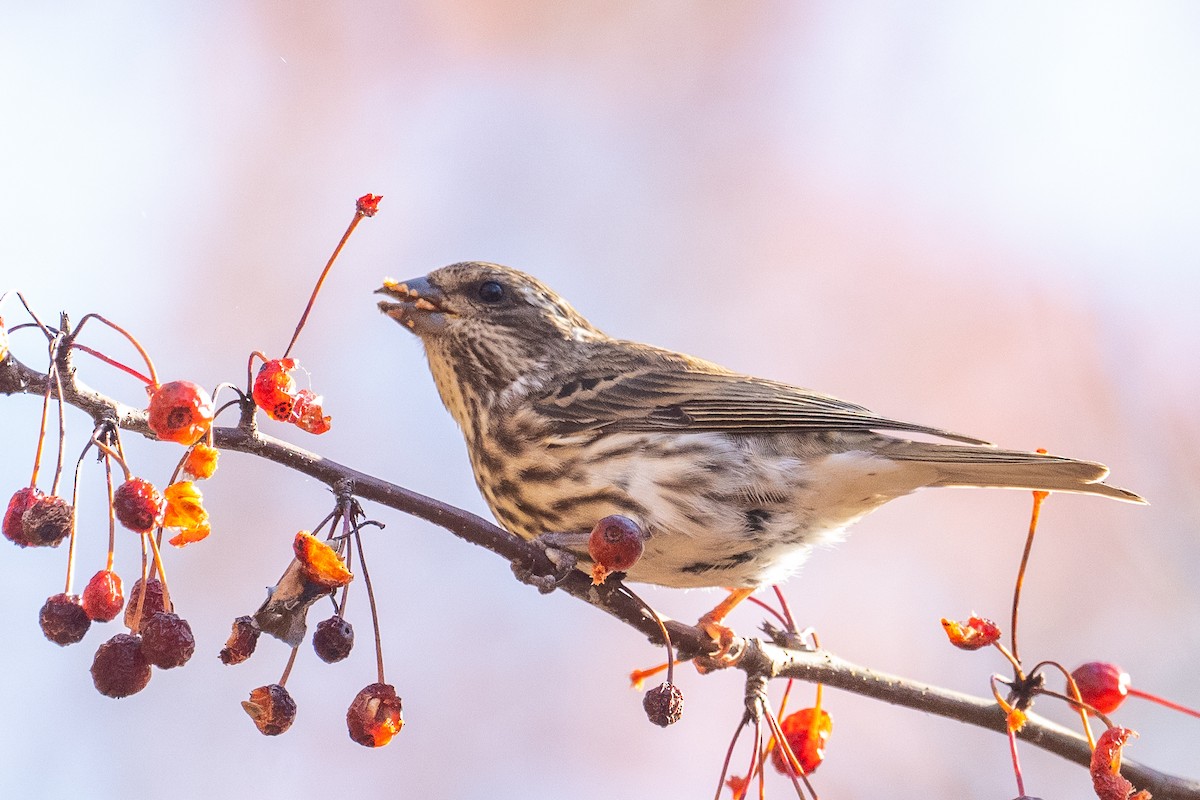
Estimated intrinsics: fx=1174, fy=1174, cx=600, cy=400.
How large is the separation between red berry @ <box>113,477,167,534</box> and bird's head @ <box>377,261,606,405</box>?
227cm

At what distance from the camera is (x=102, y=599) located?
272 cm

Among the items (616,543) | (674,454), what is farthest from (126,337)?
(674,454)

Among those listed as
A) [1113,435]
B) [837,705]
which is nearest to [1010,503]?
[1113,435]

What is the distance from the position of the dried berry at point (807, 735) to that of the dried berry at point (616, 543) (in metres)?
1.16

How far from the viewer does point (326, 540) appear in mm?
2809

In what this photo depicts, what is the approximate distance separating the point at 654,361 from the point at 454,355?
90cm

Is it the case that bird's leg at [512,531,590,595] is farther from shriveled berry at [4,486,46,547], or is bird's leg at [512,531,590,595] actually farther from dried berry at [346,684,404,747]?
shriveled berry at [4,486,46,547]

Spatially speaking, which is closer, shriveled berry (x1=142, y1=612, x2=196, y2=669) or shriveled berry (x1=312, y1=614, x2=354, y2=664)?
shriveled berry (x1=142, y1=612, x2=196, y2=669)

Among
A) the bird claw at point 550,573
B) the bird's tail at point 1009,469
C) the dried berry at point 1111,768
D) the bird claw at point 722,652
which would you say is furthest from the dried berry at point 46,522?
the bird's tail at point 1009,469

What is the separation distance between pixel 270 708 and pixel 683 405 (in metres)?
2.45

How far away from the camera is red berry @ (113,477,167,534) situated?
253 centimetres

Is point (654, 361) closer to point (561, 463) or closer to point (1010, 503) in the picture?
point (561, 463)

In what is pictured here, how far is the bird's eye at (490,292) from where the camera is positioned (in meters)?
5.13

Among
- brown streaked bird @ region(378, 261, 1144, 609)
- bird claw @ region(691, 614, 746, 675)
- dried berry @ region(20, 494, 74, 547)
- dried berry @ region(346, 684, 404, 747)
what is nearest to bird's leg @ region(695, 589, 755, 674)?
bird claw @ region(691, 614, 746, 675)
